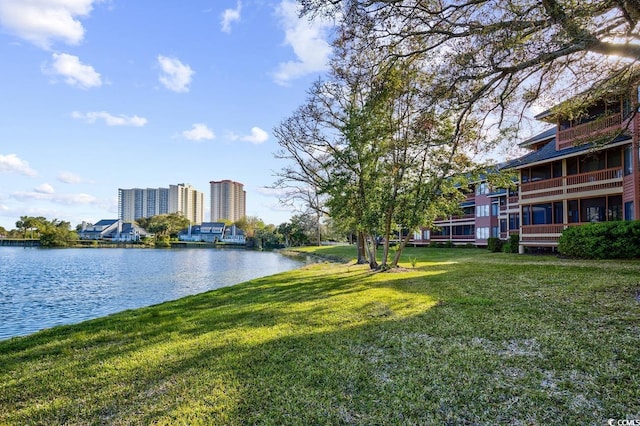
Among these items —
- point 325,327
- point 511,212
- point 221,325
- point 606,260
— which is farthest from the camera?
point 511,212

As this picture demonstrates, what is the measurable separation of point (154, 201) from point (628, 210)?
164620 mm

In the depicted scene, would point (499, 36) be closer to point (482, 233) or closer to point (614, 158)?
point (614, 158)

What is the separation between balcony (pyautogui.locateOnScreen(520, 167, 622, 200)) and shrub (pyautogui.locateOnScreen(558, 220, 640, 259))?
3.84 m

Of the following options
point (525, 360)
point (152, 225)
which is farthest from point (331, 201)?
point (152, 225)

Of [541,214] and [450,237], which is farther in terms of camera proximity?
[450,237]

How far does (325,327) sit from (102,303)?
1124cm

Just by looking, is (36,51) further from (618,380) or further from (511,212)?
(511,212)

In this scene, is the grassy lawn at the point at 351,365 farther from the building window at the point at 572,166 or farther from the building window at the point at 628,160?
the building window at the point at 572,166

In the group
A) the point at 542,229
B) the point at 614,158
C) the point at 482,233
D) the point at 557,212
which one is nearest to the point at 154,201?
the point at 482,233

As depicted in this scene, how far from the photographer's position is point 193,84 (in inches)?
681

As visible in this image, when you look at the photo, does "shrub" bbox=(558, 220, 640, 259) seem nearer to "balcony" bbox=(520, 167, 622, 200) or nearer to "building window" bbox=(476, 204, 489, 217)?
"balcony" bbox=(520, 167, 622, 200)

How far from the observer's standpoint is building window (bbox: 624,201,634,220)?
17089 mm

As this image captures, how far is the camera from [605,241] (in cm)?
1526

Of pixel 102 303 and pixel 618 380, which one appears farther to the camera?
pixel 102 303
